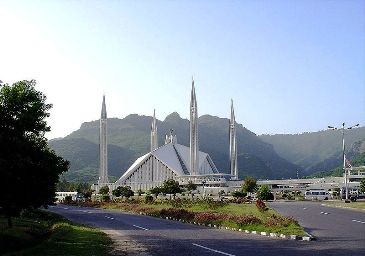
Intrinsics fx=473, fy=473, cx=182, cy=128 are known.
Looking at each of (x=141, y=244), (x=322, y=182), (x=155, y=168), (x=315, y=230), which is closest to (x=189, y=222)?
(x=315, y=230)

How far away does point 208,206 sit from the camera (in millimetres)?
41875

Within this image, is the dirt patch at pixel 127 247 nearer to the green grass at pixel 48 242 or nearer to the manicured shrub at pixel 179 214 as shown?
the green grass at pixel 48 242

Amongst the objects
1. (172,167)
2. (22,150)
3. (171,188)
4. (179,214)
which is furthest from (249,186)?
(22,150)

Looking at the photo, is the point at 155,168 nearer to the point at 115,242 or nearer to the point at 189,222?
the point at 189,222

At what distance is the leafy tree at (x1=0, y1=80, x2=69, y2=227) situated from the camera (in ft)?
63.9

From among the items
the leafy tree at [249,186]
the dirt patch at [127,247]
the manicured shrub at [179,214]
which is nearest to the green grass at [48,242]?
the dirt patch at [127,247]

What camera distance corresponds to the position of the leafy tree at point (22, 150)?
767 inches

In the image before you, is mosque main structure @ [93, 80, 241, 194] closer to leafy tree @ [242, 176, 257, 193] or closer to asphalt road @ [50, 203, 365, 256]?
leafy tree @ [242, 176, 257, 193]

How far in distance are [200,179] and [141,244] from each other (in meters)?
75.8

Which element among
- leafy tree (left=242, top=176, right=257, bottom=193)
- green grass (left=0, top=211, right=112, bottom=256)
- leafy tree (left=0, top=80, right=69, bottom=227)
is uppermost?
leafy tree (left=0, top=80, right=69, bottom=227)

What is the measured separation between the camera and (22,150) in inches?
795

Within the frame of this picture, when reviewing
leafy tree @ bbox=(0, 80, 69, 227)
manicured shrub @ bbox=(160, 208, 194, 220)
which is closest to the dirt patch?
leafy tree @ bbox=(0, 80, 69, 227)

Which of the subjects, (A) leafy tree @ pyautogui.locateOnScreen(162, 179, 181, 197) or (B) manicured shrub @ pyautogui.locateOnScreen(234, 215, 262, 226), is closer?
(B) manicured shrub @ pyautogui.locateOnScreen(234, 215, 262, 226)

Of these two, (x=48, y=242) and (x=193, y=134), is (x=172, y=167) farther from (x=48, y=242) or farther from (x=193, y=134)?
(x=48, y=242)
